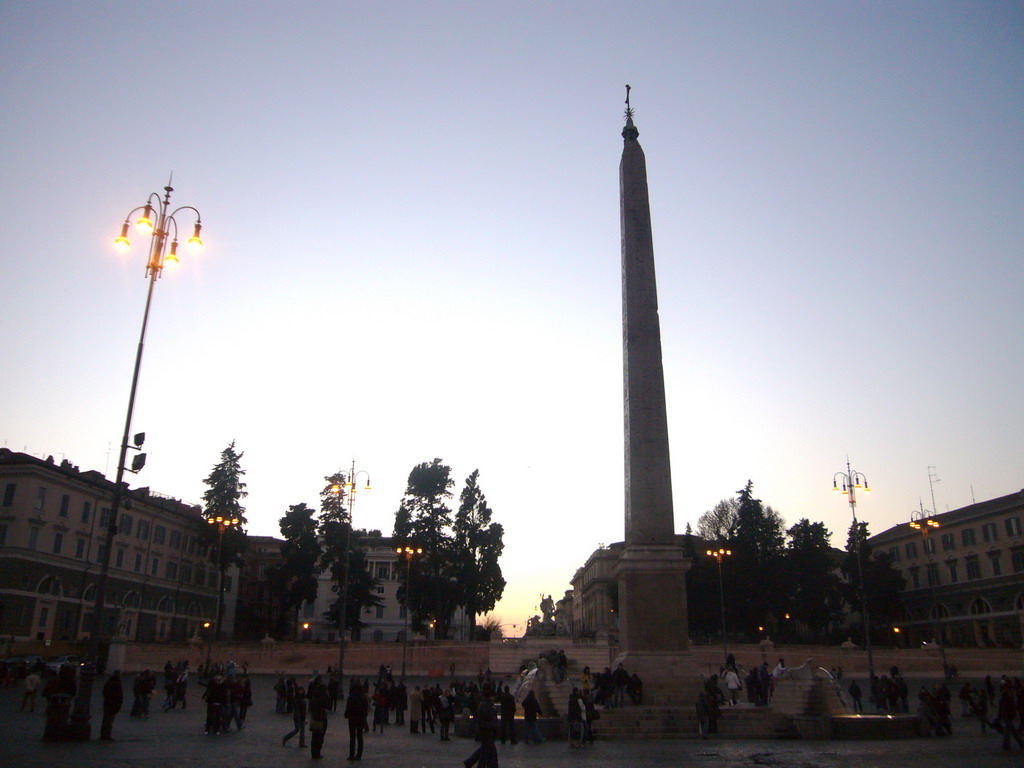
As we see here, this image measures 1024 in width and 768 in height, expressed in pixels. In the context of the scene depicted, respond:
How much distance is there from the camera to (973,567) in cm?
6419

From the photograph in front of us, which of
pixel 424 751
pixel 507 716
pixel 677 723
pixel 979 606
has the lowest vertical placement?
pixel 424 751

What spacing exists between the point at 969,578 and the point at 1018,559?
5.94 m

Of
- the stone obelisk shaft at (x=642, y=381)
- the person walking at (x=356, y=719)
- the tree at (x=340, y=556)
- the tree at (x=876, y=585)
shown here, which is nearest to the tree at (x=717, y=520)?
the tree at (x=876, y=585)

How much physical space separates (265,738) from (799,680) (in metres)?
13.6

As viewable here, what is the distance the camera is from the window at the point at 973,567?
2502 inches

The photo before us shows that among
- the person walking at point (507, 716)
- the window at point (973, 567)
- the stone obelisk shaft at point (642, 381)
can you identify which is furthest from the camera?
the window at point (973, 567)

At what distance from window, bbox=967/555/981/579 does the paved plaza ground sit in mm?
47910

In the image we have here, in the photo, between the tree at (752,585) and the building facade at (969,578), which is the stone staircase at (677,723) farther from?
the tree at (752,585)

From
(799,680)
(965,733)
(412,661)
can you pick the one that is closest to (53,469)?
(412,661)

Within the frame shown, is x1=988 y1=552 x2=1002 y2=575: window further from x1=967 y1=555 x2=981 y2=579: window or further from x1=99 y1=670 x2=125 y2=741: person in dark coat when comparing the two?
x1=99 y1=670 x2=125 y2=741: person in dark coat

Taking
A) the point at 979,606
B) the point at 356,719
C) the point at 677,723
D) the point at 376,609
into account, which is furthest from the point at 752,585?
the point at 356,719

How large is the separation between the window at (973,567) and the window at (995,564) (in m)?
1.50

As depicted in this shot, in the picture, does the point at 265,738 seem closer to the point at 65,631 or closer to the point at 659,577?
the point at 659,577

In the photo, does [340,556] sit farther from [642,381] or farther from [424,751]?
[424,751]
